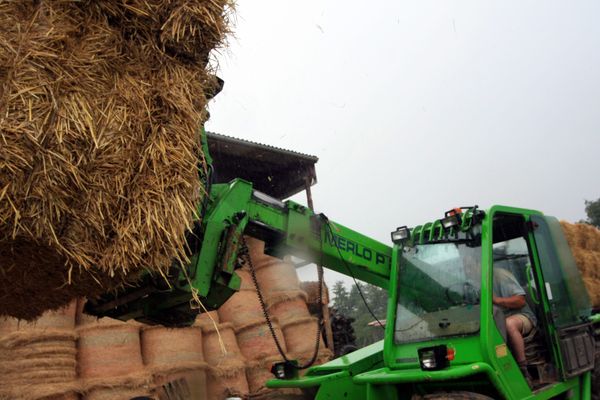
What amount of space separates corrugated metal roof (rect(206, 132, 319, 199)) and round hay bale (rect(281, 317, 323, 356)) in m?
3.31

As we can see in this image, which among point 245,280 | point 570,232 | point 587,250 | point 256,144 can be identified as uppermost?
point 256,144

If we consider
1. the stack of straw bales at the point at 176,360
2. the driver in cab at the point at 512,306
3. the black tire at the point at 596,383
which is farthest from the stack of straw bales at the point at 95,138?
the black tire at the point at 596,383

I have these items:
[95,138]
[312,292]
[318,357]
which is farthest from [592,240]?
[95,138]

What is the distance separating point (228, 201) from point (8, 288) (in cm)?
142

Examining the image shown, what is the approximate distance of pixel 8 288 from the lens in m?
3.15

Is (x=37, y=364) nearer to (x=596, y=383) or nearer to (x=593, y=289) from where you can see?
(x=596, y=383)

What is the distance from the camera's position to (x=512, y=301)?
14.7 feet

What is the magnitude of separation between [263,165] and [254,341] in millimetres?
4776

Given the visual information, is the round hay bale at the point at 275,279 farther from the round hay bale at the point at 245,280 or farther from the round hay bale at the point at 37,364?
the round hay bale at the point at 37,364

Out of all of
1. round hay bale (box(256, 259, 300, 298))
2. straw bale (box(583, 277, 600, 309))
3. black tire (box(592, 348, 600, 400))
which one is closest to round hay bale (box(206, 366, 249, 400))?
round hay bale (box(256, 259, 300, 298))

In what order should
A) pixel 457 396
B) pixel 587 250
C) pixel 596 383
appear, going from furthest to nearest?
pixel 587 250
pixel 596 383
pixel 457 396

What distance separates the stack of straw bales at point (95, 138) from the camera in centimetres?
262

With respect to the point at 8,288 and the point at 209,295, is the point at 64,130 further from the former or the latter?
the point at 209,295

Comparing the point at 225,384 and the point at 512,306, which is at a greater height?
the point at 512,306
